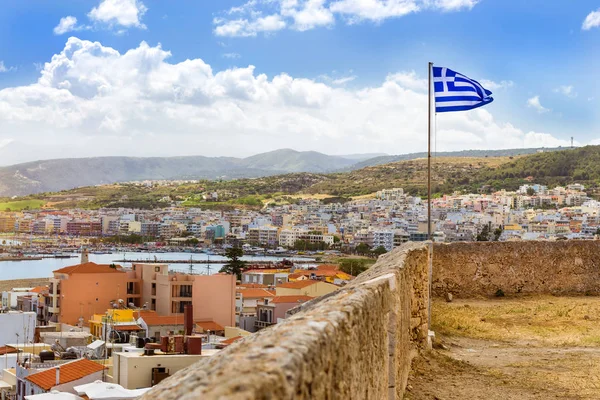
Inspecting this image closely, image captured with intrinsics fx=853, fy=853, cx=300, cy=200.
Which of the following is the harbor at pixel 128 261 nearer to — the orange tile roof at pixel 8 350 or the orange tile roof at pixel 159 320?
the orange tile roof at pixel 159 320

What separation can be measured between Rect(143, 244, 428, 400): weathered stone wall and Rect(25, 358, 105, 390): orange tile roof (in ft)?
53.8

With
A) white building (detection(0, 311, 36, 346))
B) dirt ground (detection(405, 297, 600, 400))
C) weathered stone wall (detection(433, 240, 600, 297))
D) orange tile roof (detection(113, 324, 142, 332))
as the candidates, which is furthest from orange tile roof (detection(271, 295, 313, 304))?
dirt ground (detection(405, 297, 600, 400))

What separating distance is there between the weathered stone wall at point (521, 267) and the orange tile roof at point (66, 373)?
35.8 feet

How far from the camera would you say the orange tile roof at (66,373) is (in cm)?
1980

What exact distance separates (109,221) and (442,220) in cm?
6084

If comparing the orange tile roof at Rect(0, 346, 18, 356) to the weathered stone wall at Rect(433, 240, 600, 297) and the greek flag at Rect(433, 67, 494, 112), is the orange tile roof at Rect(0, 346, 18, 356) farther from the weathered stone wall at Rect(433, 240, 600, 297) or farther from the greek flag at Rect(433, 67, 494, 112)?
the greek flag at Rect(433, 67, 494, 112)

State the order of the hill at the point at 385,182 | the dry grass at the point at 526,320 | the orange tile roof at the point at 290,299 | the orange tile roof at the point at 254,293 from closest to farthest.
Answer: the dry grass at the point at 526,320 < the orange tile roof at the point at 290,299 < the orange tile roof at the point at 254,293 < the hill at the point at 385,182

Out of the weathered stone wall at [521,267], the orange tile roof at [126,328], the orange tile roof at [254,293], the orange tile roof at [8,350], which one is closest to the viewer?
the weathered stone wall at [521,267]

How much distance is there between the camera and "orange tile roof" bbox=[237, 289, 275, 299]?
1838 inches

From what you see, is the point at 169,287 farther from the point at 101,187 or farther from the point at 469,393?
the point at 101,187

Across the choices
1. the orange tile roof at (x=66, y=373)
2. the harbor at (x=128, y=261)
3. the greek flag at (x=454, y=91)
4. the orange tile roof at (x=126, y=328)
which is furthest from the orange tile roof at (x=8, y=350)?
the harbor at (x=128, y=261)

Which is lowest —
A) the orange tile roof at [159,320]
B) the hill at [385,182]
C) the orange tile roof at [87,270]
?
the orange tile roof at [159,320]

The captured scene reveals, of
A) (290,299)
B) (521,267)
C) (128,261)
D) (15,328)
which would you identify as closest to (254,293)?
(290,299)

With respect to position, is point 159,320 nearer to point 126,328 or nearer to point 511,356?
point 126,328
